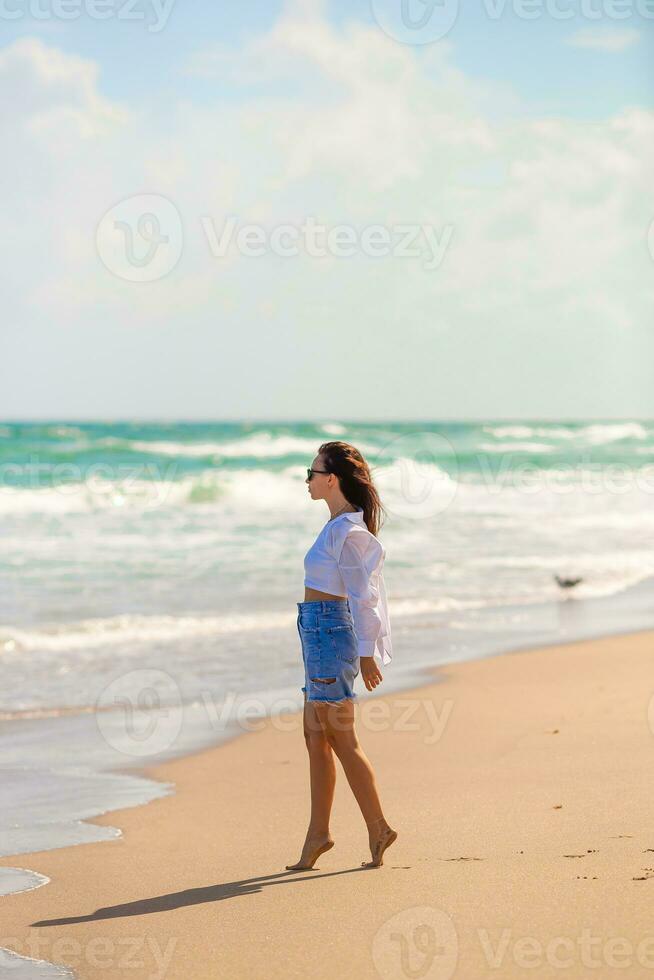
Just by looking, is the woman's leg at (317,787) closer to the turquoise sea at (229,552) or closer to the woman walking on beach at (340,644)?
the woman walking on beach at (340,644)

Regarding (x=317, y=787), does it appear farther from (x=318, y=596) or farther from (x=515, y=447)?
(x=515, y=447)

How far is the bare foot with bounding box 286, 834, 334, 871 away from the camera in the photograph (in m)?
4.74

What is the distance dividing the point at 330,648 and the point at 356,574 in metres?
0.31

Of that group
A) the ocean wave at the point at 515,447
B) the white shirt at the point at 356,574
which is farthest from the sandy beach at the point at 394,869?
the ocean wave at the point at 515,447

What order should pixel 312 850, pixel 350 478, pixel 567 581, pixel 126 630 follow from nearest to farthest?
pixel 312 850
pixel 350 478
pixel 126 630
pixel 567 581

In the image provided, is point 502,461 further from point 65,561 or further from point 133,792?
point 133,792

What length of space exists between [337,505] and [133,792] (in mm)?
2375

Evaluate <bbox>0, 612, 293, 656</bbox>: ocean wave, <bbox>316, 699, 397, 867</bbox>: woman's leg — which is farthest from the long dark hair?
<bbox>0, 612, 293, 656</bbox>: ocean wave

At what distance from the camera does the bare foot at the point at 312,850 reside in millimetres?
4738

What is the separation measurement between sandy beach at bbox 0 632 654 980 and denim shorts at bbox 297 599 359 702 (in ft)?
2.32

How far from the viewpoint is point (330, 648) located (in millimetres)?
4672

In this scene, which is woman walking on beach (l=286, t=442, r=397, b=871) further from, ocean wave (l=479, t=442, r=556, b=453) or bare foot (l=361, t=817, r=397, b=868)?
ocean wave (l=479, t=442, r=556, b=453)

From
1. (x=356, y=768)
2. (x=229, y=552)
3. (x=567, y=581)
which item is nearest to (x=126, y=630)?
(x=567, y=581)

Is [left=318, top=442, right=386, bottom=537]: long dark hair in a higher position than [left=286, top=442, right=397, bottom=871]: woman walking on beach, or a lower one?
higher
